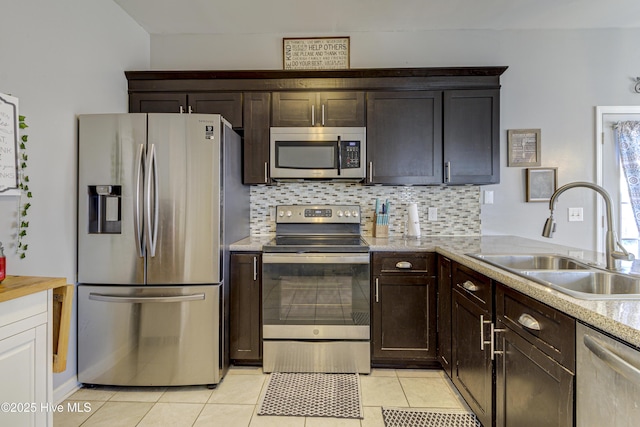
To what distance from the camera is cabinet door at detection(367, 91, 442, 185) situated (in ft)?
8.11

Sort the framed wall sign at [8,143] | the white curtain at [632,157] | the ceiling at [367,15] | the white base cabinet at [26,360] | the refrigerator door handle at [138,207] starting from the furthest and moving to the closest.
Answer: the white curtain at [632,157] < the ceiling at [367,15] < the refrigerator door handle at [138,207] < the framed wall sign at [8,143] < the white base cabinet at [26,360]

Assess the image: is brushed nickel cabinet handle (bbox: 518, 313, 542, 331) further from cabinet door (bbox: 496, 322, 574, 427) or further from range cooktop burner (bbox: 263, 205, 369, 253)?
range cooktop burner (bbox: 263, 205, 369, 253)

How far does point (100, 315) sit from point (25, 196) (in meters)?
0.81

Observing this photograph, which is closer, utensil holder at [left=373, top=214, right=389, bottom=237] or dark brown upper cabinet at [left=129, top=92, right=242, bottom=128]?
dark brown upper cabinet at [left=129, top=92, right=242, bottom=128]

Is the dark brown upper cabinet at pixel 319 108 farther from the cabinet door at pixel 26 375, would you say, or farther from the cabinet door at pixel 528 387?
the cabinet door at pixel 26 375

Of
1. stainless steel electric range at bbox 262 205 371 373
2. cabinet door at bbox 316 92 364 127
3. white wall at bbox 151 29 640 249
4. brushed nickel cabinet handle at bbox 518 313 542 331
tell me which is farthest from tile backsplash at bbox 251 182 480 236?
brushed nickel cabinet handle at bbox 518 313 542 331

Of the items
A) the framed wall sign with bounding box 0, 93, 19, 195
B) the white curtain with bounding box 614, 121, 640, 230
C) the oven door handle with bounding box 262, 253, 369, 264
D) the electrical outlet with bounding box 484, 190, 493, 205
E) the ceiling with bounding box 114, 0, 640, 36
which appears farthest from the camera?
the electrical outlet with bounding box 484, 190, 493, 205

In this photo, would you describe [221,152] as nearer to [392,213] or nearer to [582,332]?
[392,213]

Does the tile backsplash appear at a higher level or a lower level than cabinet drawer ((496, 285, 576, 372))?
higher

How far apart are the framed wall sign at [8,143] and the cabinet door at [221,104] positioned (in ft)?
3.65

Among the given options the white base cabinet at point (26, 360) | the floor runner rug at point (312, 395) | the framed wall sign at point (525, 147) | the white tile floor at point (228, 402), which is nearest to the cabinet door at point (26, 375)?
the white base cabinet at point (26, 360)

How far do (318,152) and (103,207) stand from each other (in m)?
1.51

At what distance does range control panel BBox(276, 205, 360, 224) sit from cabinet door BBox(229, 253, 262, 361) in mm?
592

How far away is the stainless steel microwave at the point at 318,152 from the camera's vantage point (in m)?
2.45
